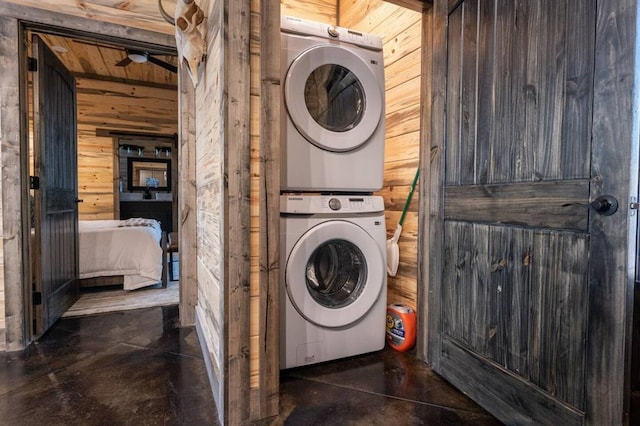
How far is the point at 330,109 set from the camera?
1.84m

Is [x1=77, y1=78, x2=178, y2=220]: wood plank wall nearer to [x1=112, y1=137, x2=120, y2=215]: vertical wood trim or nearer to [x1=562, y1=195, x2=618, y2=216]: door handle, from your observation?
[x1=112, y1=137, x2=120, y2=215]: vertical wood trim

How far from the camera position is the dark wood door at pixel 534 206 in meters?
0.98

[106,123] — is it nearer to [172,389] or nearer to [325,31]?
[325,31]

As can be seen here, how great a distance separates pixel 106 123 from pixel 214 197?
5.28m

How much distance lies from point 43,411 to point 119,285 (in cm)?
221

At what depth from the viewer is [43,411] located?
1.40 meters

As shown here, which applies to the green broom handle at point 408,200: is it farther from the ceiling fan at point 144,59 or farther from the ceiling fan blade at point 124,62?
the ceiling fan blade at point 124,62

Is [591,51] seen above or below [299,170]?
above

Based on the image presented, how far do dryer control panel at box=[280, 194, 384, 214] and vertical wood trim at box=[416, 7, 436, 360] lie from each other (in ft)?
0.83

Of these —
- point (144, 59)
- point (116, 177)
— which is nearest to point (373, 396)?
point (144, 59)

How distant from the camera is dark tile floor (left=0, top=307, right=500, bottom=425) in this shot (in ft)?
4.50

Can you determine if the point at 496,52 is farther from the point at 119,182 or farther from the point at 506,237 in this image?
the point at 119,182

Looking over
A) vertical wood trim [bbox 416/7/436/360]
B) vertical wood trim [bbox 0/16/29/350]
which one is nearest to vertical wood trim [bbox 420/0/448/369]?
vertical wood trim [bbox 416/7/436/360]

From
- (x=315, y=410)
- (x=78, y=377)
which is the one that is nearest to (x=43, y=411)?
(x=78, y=377)
